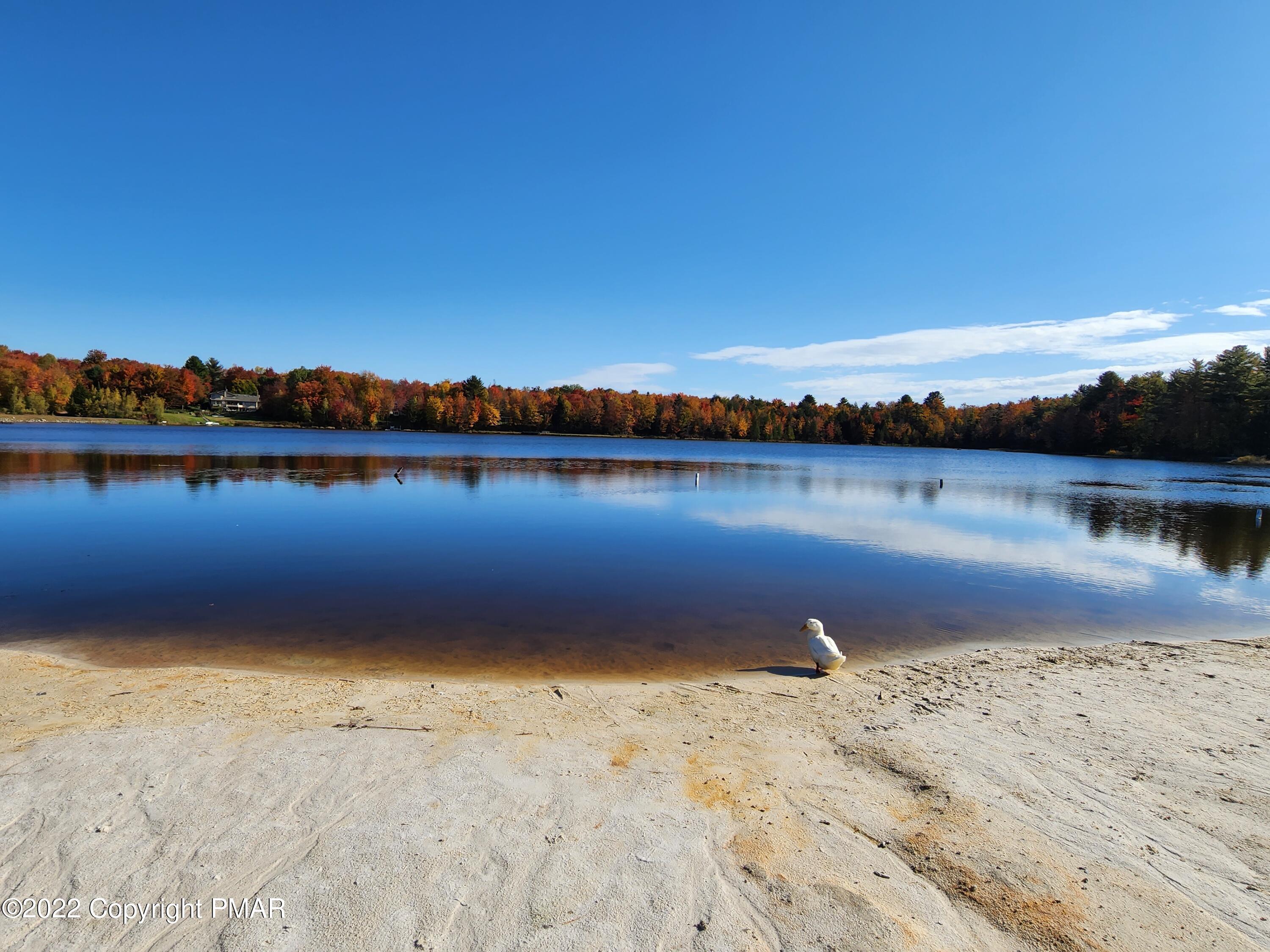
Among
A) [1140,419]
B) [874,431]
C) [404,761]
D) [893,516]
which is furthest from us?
[874,431]

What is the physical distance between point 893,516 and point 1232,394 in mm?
95909

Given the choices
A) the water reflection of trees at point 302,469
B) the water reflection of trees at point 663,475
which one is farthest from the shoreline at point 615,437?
the water reflection of trees at point 302,469

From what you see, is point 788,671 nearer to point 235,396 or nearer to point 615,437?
point 615,437

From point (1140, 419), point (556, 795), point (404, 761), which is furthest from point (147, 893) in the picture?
point (1140, 419)

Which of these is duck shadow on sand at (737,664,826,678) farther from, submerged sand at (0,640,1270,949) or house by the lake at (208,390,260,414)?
house by the lake at (208,390,260,414)

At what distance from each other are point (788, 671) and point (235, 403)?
19495 centimetres

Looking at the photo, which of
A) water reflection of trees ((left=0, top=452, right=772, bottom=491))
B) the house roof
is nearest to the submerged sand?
water reflection of trees ((left=0, top=452, right=772, bottom=491))

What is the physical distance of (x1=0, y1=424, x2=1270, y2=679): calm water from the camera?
10.9 metres

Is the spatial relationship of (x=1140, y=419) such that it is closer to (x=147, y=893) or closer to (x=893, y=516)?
(x=893, y=516)

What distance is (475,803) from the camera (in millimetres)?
5078

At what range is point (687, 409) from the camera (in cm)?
17812

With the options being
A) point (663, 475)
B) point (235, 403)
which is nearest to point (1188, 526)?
point (663, 475)

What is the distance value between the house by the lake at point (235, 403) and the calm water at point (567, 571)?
14704 cm

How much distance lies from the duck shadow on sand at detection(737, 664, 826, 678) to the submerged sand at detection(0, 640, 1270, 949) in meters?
1.55
